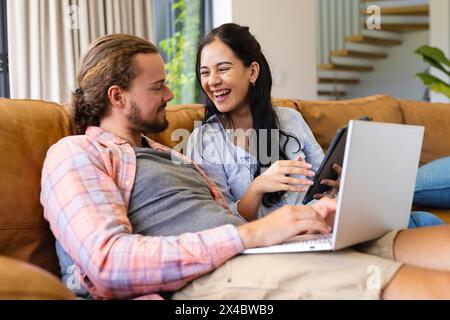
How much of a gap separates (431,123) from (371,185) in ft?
4.98

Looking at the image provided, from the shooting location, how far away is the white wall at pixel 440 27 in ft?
19.0

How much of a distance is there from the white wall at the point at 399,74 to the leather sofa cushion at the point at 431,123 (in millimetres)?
4239

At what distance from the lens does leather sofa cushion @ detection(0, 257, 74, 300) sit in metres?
0.71

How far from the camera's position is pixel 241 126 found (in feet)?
6.53

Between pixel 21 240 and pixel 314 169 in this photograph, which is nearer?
pixel 21 240

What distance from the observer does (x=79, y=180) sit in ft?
3.93

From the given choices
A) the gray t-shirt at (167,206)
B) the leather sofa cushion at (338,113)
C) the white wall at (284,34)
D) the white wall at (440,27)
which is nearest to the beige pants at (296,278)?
the gray t-shirt at (167,206)

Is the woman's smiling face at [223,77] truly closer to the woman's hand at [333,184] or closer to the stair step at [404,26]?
the woman's hand at [333,184]

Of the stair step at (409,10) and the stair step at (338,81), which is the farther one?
the stair step at (338,81)
